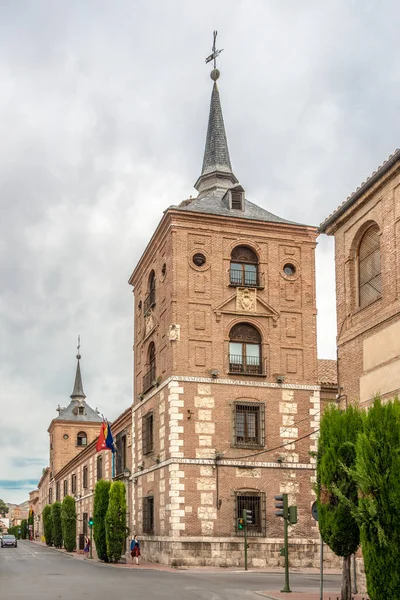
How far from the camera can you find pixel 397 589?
13.8m

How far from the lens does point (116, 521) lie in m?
37.5

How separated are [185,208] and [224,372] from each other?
25.2ft

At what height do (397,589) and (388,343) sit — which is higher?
(388,343)

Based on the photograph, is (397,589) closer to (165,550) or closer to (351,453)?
(351,453)

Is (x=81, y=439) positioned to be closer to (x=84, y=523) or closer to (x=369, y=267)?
(x=84, y=523)

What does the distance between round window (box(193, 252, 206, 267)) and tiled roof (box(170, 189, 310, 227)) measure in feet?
6.51

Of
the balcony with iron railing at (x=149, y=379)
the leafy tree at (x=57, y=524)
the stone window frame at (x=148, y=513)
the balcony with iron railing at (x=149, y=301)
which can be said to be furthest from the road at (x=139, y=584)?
the leafy tree at (x=57, y=524)

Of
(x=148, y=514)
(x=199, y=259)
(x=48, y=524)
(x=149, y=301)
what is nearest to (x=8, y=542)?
(x=48, y=524)

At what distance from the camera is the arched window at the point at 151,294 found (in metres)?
40.1

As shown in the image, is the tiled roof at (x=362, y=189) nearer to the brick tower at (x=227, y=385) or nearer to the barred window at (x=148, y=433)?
the brick tower at (x=227, y=385)

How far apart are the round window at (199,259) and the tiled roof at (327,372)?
319 inches

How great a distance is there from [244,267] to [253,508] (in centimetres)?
1077

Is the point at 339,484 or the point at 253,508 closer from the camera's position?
the point at 339,484

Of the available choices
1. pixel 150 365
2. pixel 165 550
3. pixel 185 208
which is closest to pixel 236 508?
pixel 165 550
